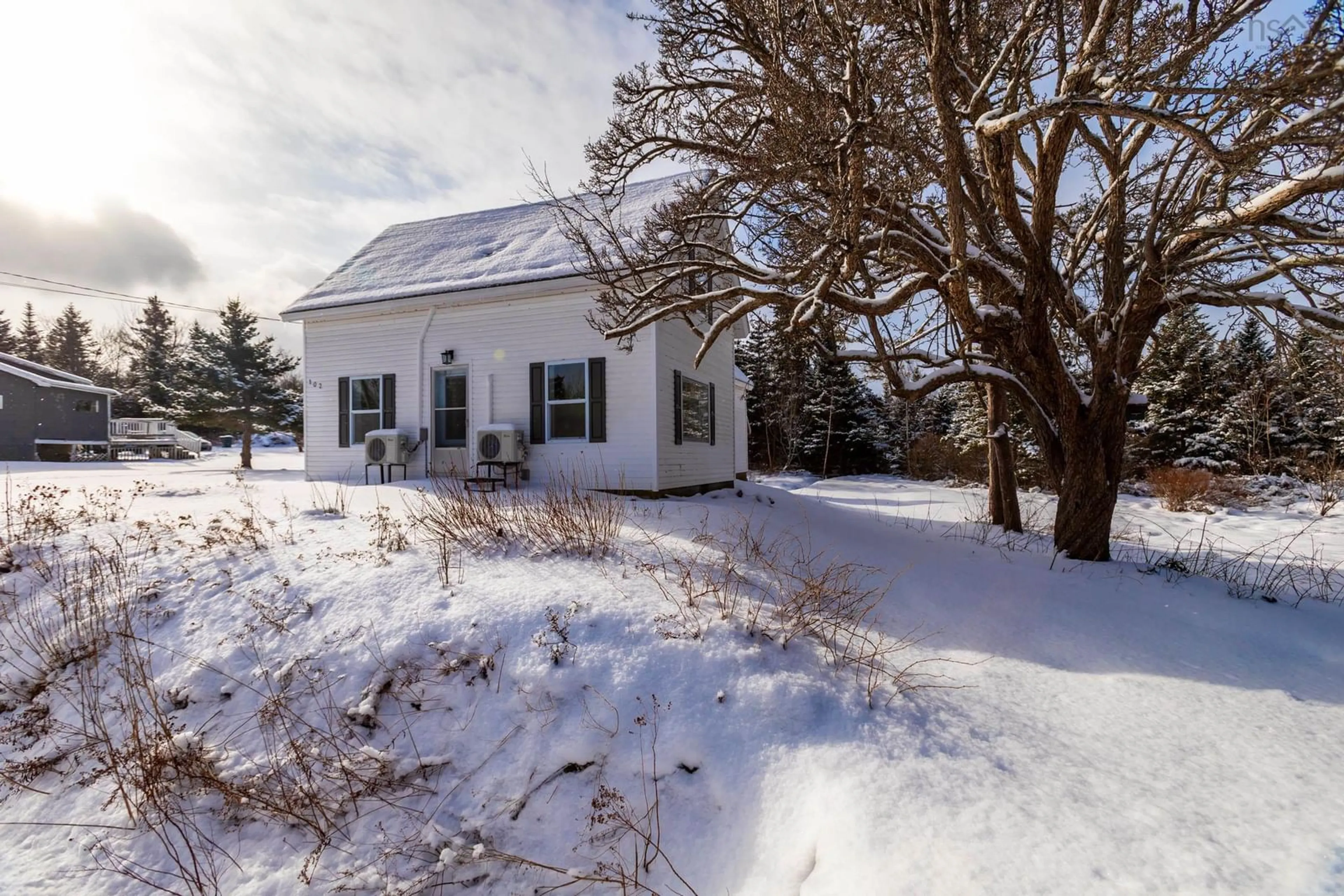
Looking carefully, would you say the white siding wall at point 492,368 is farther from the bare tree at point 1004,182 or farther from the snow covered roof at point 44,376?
the snow covered roof at point 44,376

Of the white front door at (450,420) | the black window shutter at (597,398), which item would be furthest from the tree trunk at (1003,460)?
the white front door at (450,420)

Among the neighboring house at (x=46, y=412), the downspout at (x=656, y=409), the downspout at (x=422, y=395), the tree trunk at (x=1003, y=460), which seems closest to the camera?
the tree trunk at (x=1003, y=460)

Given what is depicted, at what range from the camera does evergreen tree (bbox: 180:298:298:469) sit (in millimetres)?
17547

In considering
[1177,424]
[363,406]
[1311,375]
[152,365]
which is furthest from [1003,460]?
[152,365]

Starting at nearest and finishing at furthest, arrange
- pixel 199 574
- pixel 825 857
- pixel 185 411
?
pixel 825 857 → pixel 199 574 → pixel 185 411

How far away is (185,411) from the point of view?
1772cm

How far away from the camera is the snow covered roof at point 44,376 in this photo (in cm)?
1900

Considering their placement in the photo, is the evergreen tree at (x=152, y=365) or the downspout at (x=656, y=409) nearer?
the downspout at (x=656, y=409)

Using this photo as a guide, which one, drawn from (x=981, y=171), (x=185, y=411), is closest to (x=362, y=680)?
(x=981, y=171)

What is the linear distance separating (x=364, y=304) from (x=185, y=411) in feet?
42.6

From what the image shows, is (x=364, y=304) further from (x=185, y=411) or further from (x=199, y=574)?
(x=185, y=411)

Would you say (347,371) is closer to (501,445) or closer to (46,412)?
(501,445)

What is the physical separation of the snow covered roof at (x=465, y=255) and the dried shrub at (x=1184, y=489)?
1258cm

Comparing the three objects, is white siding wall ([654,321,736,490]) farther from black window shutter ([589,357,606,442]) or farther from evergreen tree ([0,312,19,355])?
evergreen tree ([0,312,19,355])
